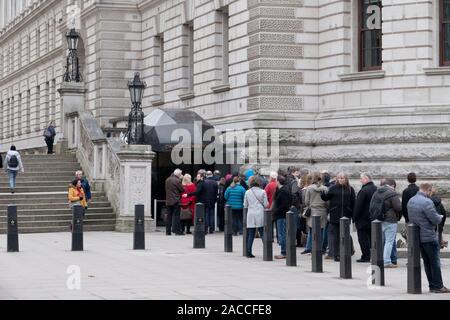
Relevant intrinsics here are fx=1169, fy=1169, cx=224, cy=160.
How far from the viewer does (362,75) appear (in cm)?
3012

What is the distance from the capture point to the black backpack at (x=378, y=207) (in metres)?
20.4

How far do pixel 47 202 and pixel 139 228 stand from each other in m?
7.73

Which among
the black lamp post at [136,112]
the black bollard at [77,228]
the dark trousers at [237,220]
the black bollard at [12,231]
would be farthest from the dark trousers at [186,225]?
the black bollard at [12,231]

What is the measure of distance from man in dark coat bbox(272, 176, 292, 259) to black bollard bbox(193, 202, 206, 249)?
2.05 metres

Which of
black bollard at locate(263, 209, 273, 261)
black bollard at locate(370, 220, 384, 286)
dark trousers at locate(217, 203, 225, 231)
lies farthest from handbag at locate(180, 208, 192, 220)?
black bollard at locate(370, 220, 384, 286)

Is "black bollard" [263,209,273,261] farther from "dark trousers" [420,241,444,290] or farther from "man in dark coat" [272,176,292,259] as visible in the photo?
"dark trousers" [420,241,444,290]

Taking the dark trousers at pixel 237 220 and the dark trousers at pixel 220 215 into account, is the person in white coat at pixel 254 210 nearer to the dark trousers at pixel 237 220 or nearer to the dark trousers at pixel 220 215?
Result: the dark trousers at pixel 237 220

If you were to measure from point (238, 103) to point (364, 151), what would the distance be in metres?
5.47

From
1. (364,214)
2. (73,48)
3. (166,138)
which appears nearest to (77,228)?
(364,214)

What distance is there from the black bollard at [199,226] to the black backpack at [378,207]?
470 cm

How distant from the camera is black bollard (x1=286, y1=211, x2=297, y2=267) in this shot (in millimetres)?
20453

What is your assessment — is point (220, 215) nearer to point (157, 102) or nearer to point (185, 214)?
point (185, 214)
